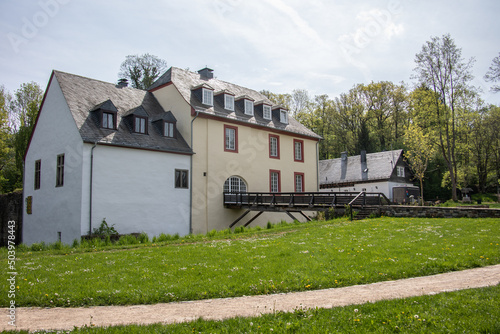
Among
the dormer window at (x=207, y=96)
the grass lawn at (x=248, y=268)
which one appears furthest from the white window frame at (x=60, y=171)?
the dormer window at (x=207, y=96)

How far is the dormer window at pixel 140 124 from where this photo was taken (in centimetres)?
2454

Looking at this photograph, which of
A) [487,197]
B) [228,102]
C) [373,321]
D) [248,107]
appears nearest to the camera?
[373,321]

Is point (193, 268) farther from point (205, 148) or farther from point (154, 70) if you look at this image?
point (154, 70)

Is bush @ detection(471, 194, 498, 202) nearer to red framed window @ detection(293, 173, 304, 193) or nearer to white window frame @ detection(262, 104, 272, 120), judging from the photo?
red framed window @ detection(293, 173, 304, 193)

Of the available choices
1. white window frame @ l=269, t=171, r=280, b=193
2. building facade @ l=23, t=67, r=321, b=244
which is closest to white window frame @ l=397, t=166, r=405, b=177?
building facade @ l=23, t=67, r=321, b=244

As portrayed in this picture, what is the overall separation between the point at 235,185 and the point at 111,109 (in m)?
10.3

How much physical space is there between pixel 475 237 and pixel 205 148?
59.2ft

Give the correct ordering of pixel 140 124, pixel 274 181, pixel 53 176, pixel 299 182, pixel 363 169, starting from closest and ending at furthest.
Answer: pixel 53 176, pixel 140 124, pixel 274 181, pixel 299 182, pixel 363 169

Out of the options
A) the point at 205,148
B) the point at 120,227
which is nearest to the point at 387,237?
the point at 120,227

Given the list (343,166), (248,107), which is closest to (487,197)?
(343,166)

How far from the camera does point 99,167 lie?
21719 mm

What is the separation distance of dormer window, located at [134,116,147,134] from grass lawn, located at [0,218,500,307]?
11863 mm

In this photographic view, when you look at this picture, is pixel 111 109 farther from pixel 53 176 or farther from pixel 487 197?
pixel 487 197

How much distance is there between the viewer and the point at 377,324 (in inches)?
209
